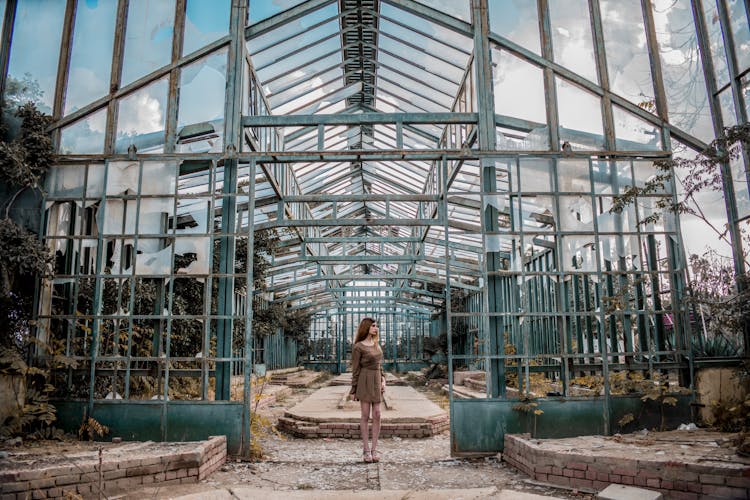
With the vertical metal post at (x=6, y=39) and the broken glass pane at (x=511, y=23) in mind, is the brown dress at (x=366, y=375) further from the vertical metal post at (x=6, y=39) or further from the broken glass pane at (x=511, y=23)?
the vertical metal post at (x=6, y=39)

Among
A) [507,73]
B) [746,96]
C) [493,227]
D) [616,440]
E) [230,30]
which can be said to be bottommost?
[616,440]

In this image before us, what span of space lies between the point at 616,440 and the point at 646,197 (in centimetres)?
307

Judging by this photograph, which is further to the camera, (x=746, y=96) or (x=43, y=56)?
(x=43, y=56)

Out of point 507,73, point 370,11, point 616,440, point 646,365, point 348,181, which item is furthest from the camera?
point 348,181

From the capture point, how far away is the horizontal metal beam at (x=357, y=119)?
788 centimetres

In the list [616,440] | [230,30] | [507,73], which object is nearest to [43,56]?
[230,30]

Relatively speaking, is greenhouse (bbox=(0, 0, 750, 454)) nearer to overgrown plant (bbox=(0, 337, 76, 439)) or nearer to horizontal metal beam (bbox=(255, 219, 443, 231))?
overgrown plant (bbox=(0, 337, 76, 439))

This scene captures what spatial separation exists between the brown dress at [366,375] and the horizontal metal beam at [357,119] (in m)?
3.05

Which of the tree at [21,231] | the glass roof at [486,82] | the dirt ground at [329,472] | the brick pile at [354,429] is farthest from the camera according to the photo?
the brick pile at [354,429]

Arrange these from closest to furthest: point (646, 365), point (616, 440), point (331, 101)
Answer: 1. point (616, 440)
2. point (646, 365)
3. point (331, 101)

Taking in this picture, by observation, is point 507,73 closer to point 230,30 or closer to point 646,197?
point 646,197

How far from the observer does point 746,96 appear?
727cm

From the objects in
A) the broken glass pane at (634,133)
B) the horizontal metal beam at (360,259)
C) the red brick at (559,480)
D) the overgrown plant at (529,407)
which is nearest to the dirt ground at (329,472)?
the red brick at (559,480)

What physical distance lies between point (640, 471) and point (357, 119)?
525 cm
